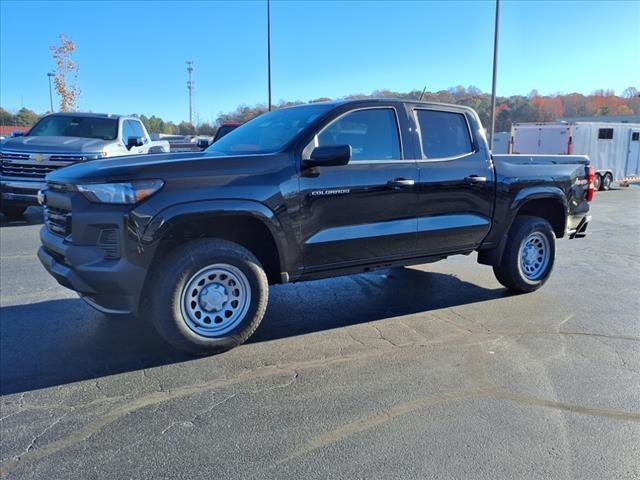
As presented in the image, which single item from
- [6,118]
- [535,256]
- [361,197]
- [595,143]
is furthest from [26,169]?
[6,118]

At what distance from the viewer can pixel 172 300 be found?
3.92 meters

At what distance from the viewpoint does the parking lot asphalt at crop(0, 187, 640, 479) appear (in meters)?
2.84

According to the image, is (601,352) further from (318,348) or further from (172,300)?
(172,300)

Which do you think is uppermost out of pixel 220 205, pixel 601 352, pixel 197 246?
pixel 220 205

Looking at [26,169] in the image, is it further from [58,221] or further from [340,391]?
[340,391]

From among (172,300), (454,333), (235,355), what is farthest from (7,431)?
(454,333)

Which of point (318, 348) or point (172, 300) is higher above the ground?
point (172, 300)

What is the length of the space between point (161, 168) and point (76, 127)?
8832 millimetres

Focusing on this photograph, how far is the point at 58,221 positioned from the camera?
4.15 m

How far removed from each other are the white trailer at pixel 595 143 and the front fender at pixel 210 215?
66.3 ft

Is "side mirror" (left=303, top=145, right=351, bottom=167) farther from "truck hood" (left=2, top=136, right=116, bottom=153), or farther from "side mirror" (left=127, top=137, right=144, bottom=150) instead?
"side mirror" (left=127, top=137, right=144, bottom=150)

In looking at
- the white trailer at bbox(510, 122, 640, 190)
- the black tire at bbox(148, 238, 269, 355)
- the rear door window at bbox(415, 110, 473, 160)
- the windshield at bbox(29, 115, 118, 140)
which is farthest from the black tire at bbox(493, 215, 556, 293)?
the white trailer at bbox(510, 122, 640, 190)

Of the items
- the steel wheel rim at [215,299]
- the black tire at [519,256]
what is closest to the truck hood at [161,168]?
the steel wheel rim at [215,299]

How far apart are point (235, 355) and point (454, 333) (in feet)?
6.40
